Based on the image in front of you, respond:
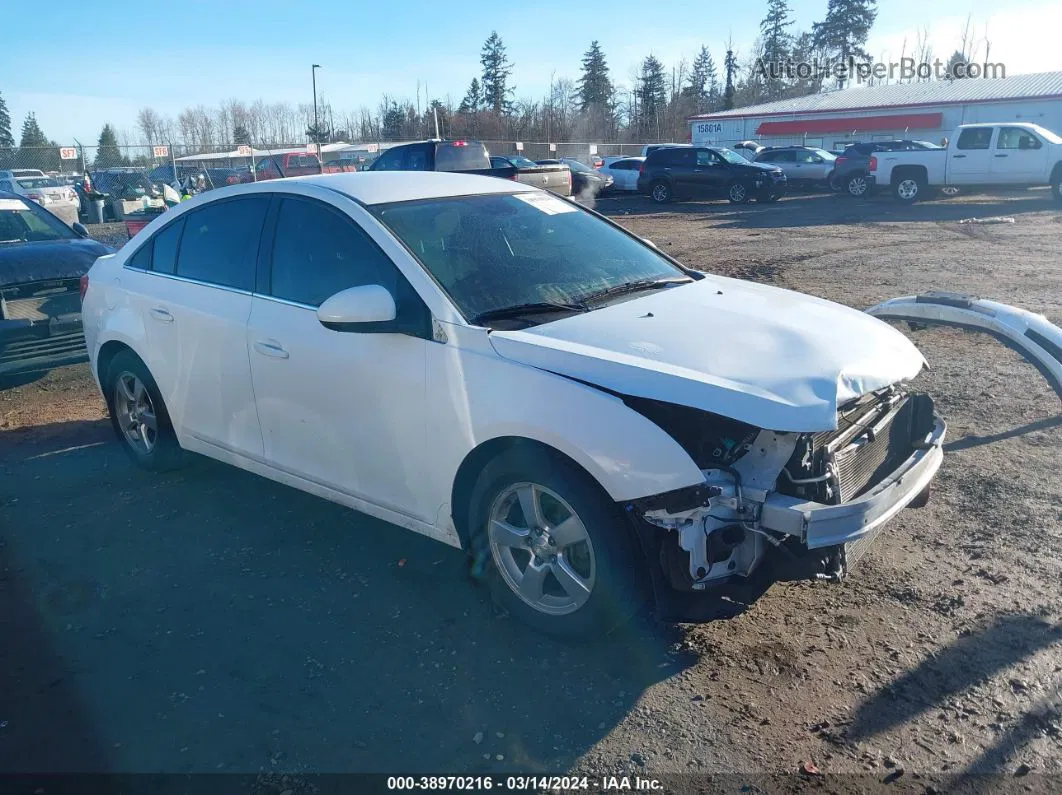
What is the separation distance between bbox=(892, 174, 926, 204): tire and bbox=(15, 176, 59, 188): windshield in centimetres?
2951

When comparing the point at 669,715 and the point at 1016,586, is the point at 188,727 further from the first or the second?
the point at 1016,586

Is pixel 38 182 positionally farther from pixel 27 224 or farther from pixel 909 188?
pixel 909 188

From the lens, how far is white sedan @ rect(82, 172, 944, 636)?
3.04 meters

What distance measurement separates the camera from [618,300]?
397 centimetres

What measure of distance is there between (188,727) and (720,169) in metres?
25.6

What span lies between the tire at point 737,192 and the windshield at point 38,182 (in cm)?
2501

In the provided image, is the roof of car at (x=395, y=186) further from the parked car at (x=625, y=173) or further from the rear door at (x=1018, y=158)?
the parked car at (x=625, y=173)

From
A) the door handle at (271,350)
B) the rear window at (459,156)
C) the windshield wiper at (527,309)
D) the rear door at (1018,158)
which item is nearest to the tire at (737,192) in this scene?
the rear door at (1018,158)

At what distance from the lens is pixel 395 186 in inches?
171

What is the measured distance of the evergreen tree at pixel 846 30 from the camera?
7388 centimetres

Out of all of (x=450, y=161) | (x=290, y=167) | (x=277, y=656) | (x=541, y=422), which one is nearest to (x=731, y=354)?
(x=541, y=422)

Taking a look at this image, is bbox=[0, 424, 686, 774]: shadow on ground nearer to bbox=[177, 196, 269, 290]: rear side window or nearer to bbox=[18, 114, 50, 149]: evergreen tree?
bbox=[177, 196, 269, 290]: rear side window

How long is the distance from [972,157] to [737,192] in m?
6.59

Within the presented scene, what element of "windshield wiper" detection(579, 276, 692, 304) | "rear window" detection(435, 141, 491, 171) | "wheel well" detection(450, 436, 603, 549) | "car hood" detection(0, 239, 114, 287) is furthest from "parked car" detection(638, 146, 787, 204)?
"wheel well" detection(450, 436, 603, 549)
